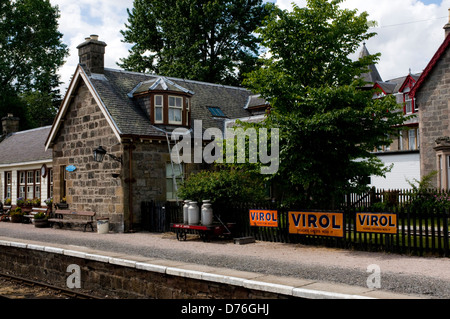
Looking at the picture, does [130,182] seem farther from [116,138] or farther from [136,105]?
[136,105]

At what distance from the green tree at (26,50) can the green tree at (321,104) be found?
37581mm

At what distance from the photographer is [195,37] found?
1543 inches

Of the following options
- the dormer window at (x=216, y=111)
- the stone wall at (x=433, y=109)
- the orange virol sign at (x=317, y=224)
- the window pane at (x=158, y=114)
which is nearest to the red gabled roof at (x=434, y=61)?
the stone wall at (x=433, y=109)

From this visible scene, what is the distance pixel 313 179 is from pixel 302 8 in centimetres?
536

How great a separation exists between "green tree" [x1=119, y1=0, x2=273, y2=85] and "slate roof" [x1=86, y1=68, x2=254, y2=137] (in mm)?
11002

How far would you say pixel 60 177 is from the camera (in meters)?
22.5

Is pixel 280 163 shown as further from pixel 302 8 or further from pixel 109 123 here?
pixel 109 123

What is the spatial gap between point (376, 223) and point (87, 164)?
13101mm

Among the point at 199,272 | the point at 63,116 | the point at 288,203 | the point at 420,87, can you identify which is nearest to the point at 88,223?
the point at 63,116

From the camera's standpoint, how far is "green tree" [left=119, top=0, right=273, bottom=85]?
38188 mm

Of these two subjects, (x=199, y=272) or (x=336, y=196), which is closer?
(x=199, y=272)

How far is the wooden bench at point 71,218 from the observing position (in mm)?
19531

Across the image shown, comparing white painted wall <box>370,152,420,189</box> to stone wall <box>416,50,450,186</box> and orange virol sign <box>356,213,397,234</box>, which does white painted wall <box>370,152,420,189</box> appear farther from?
orange virol sign <box>356,213,397,234</box>
